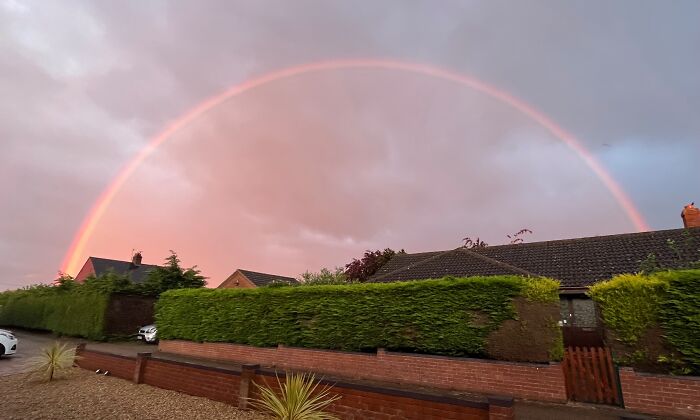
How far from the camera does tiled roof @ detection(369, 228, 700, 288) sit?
15391 mm

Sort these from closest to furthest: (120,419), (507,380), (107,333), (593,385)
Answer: (120,419), (593,385), (507,380), (107,333)

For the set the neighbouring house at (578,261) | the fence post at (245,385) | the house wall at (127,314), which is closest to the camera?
the fence post at (245,385)

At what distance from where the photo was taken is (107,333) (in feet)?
80.7

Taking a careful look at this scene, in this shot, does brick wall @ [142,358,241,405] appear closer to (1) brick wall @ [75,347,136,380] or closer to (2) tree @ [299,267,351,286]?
(1) brick wall @ [75,347,136,380]

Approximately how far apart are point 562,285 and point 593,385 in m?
6.77

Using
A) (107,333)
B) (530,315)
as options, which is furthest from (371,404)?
(107,333)

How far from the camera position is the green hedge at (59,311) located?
82.0 ft

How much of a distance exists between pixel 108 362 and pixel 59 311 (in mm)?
21326

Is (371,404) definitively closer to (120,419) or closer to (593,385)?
(120,419)

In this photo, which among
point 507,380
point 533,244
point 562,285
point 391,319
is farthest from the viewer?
point 533,244

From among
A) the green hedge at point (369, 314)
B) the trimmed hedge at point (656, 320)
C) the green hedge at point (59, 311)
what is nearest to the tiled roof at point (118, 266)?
the green hedge at point (59, 311)

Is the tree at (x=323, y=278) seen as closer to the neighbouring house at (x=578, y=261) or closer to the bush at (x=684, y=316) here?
the neighbouring house at (x=578, y=261)

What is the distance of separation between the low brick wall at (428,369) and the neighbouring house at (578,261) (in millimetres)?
3720

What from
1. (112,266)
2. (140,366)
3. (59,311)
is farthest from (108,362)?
(112,266)
